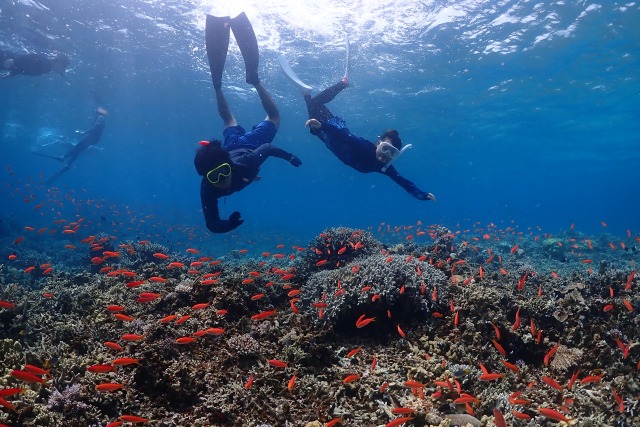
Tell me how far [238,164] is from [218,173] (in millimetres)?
883

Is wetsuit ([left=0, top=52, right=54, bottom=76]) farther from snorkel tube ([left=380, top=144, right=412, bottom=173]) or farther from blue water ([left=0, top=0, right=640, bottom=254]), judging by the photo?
snorkel tube ([left=380, top=144, right=412, bottom=173])

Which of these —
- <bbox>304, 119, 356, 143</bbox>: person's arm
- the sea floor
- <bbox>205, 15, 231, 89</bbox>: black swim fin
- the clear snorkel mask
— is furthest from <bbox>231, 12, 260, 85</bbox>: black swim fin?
the sea floor

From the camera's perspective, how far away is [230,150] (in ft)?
27.2

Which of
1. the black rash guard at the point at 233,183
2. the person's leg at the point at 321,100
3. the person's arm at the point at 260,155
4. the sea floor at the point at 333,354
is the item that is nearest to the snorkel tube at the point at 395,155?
the person's arm at the point at 260,155

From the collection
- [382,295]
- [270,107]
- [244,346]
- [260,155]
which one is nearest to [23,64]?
[270,107]

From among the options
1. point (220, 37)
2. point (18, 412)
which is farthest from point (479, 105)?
point (18, 412)

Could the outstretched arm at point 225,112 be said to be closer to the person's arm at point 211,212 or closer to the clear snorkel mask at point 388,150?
the person's arm at point 211,212

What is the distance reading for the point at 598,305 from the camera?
23.2 feet

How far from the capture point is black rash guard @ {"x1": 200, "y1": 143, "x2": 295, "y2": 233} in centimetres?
700

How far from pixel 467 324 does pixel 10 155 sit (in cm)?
9375

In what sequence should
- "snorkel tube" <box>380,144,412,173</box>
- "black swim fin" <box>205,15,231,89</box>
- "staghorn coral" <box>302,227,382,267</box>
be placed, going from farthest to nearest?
"staghorn coral" <box>302,227,382,267</box> < "black swim fin" <box>205,15,231,89</box> < "snorkel tube" <box>380,144,412,173</box>

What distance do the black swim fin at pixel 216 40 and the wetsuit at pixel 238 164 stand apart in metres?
1.94

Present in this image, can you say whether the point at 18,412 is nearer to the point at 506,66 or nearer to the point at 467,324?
the point at 467,324

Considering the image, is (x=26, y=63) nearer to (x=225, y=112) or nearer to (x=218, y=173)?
(x=225, y=112)
